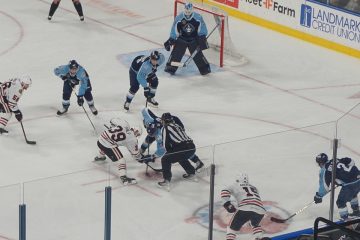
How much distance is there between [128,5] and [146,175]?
1006cm

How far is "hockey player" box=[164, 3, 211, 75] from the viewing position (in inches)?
655

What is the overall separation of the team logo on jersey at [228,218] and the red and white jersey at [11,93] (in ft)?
Answer: 14.2

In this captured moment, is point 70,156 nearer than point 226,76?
Yes

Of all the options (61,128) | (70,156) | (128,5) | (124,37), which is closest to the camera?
(70,156)

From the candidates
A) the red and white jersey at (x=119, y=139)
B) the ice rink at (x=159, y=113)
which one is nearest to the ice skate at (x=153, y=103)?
the ice rink at (x=159, y=113)

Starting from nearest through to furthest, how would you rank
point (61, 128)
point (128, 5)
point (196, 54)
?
point (61, 128), point (196, 54), point (128, 5)

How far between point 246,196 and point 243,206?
12 centimetres

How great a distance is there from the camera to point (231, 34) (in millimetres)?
18578

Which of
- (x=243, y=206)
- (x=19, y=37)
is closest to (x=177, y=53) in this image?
(x=19, y=37)

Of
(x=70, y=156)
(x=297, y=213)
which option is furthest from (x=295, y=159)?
(x=70, y=156)

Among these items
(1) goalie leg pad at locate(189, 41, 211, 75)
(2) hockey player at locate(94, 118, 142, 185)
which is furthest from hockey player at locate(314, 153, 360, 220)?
(1) goalie leg pad at locate(189, 41, 211, 75)

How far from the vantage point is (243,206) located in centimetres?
1049

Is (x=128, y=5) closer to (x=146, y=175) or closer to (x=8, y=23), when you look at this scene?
(x=8, y=23)

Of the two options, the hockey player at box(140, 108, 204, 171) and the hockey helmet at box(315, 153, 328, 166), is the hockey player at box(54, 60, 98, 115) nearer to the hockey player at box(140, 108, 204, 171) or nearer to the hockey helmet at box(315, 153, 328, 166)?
the hockey player at box(140, 108, 204, 171)
